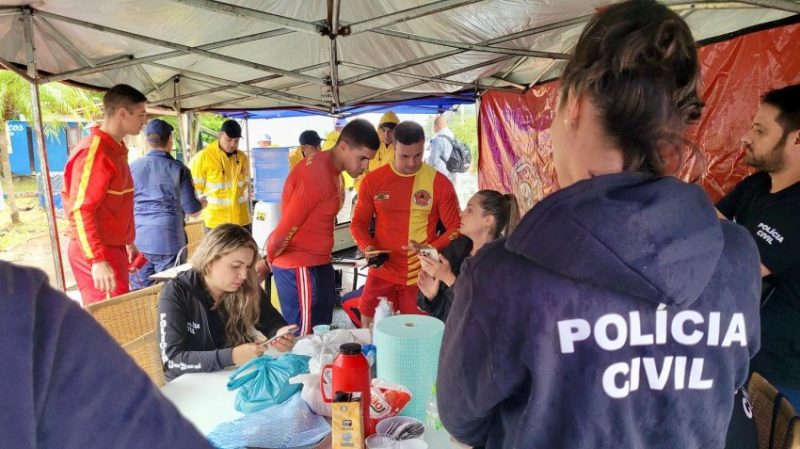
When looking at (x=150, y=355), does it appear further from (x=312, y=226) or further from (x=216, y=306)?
(x=312, y=226)

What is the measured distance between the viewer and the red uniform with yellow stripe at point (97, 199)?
283 centimetres

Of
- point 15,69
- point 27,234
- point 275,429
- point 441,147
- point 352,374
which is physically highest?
point 15,69

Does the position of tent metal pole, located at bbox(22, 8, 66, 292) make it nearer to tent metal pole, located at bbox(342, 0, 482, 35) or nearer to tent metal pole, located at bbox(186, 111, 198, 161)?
tent metal pole, located at bbox(342, 0, 482, 35)

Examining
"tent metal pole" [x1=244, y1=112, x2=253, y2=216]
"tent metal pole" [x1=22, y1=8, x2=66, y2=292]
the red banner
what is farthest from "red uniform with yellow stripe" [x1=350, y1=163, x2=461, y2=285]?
"tent metal pole" [x1=244, y1=112, x2=253, y2=216]

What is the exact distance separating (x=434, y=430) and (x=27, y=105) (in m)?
15.7

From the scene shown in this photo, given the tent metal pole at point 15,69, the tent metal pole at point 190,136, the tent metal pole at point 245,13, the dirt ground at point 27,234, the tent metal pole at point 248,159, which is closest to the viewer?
the tent metal pole at point 245,13

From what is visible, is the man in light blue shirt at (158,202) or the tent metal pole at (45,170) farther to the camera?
the man in light blue shirt at (158,202)

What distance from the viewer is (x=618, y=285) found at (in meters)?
0.73

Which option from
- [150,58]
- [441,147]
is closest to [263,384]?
[150,58]

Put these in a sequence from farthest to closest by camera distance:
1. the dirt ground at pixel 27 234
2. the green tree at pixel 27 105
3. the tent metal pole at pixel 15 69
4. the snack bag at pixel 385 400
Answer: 1. the green tree at pixel 27 105
2. the dirt ground at pixel 27 234
3. the tent metal pole at pixel 15 69
4. the snack bag at pixel 385 400

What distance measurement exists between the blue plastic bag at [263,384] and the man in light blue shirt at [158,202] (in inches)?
116

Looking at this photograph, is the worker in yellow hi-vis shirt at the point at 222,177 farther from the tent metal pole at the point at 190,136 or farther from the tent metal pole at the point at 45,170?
the tent metal pole at the point at 45,170

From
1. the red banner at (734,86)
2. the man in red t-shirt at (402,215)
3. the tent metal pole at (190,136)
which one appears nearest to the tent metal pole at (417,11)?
the red banner at (734,86)

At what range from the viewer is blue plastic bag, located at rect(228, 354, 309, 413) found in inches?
56.7
